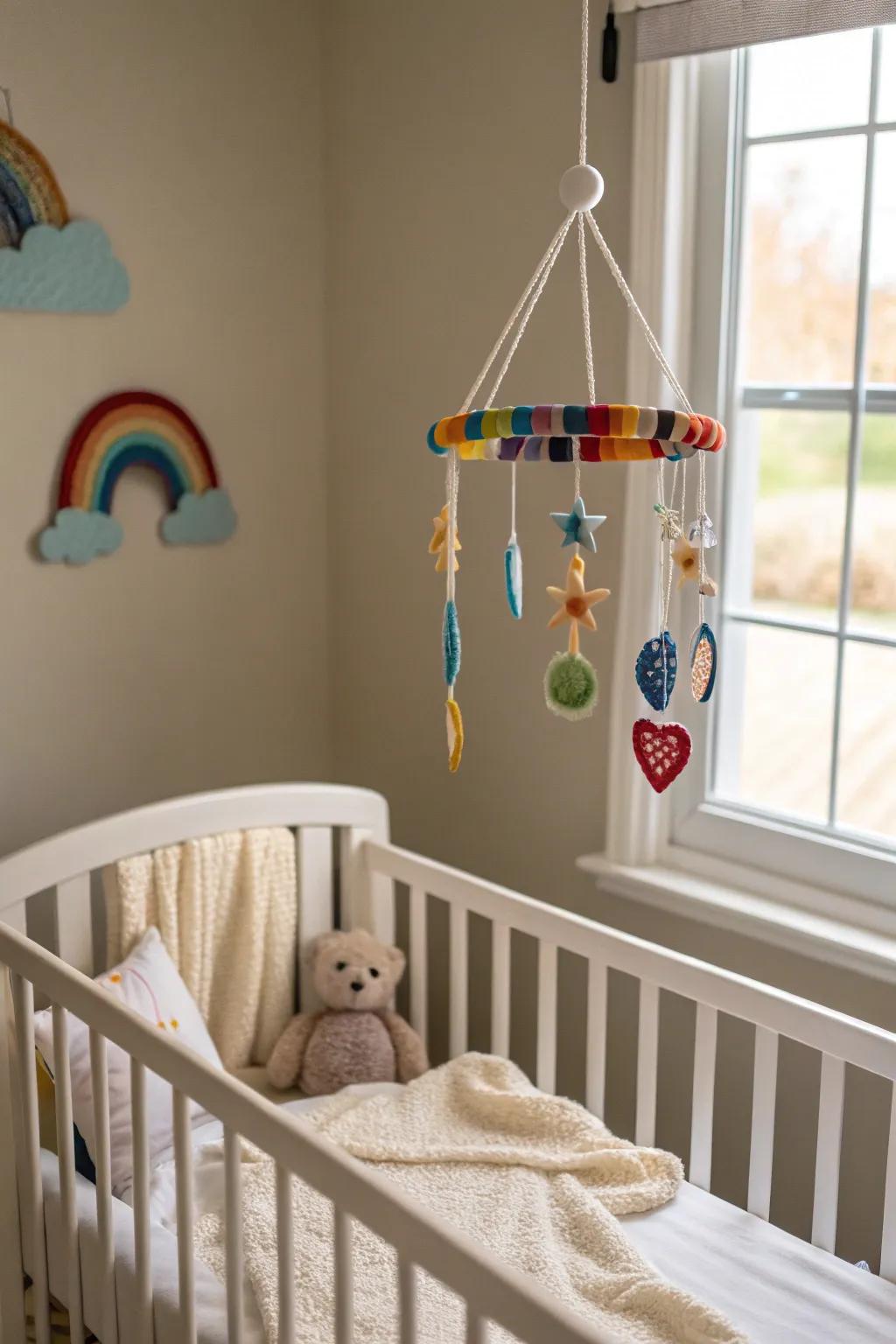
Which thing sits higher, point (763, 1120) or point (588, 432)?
point (588, 432)

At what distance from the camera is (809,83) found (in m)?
1.90

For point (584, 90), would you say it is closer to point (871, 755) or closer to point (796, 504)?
point (796, 504)

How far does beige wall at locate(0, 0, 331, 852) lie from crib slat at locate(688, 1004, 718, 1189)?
114 cm

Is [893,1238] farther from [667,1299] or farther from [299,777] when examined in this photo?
[299,777]

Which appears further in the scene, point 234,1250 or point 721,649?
point 721,649

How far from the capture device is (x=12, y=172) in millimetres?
2105

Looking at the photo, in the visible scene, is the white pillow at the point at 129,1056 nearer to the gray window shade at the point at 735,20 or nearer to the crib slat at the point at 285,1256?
the crib slat at the point at 285,1256

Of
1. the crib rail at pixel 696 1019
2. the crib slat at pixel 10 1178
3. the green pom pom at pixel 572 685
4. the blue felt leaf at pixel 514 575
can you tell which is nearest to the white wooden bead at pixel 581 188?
the blue felt leaf at pixel 514 575

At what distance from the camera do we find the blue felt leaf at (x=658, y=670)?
1.46 metres

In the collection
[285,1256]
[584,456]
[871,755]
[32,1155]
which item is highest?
[584,456]

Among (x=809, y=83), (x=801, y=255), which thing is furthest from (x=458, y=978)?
(x=809, y=83)

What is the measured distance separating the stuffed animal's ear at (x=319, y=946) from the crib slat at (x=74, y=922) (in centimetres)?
37

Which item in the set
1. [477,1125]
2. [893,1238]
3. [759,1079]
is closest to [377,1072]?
[477,1125]

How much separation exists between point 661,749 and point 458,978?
755 millimetres
